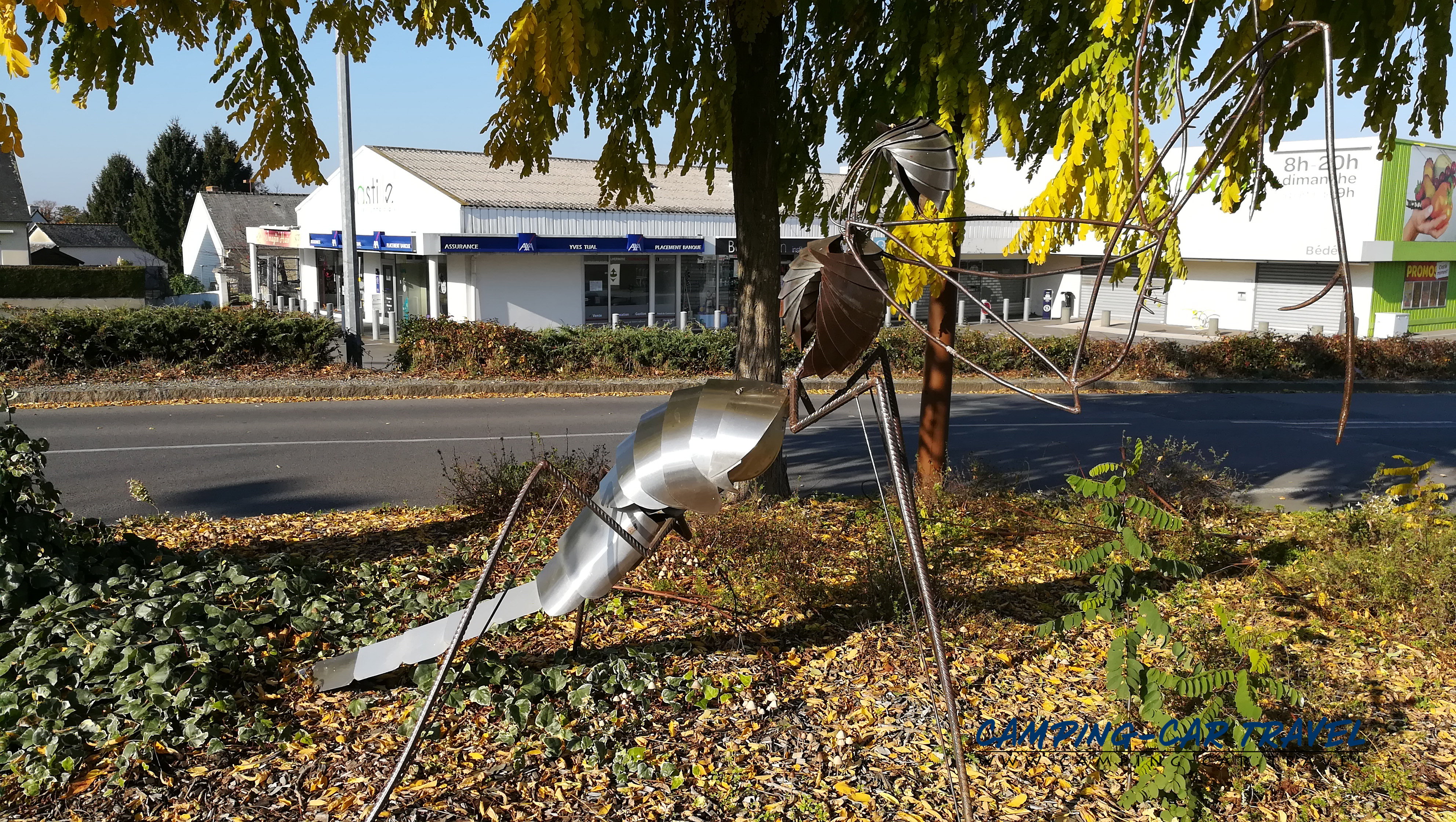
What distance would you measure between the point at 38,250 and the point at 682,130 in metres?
46.4

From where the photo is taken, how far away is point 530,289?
23.7 meters

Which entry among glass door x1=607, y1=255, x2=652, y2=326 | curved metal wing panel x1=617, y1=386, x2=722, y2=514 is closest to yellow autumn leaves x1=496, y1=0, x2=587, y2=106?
curved metal wing panel x1=617, y1=386, x2=722, y2=514

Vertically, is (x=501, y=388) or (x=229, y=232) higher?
(x=229, y=232)

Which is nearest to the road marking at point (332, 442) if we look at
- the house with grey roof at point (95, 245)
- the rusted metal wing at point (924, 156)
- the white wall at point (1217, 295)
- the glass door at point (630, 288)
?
the rusted metal wing at point (924, 156)

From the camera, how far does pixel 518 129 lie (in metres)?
6.24

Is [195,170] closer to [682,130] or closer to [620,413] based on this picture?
[620,413]

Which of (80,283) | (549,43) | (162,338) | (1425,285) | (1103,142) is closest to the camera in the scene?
(549,43)

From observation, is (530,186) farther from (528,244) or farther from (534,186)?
(528,244)

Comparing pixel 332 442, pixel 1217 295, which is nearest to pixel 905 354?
pixel 332 442

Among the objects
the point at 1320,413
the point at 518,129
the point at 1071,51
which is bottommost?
the point at 1320,413

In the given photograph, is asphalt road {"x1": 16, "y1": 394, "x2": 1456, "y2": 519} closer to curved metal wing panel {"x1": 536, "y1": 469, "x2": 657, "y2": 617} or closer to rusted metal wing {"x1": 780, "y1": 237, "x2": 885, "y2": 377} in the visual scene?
curved metal wing panel {"x1": 536, "y1": 469, "x2": 657, "y2": 617}

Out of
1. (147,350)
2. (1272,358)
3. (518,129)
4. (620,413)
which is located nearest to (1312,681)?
(518,129)

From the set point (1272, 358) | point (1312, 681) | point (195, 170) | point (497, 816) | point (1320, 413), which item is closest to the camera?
point (497, 816)

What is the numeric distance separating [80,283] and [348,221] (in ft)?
49.3
